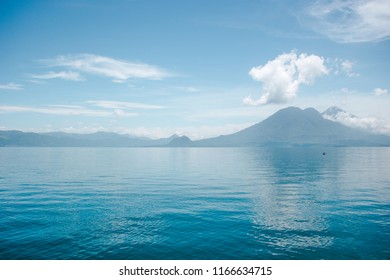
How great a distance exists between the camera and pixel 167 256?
25.0 m

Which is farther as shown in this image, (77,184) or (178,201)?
(77,184)

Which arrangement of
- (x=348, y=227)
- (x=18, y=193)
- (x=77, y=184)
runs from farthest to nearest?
(x=77, y=184) → (x=18, y=193) → (x=348, y=227)

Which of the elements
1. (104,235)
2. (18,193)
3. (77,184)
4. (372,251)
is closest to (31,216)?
(104,235)

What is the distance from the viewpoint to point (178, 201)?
154 feet

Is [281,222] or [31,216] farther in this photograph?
[31,216]

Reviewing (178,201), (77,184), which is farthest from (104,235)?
(77,184)

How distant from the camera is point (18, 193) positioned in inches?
2121

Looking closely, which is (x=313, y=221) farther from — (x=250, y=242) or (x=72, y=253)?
(x=72, y=253)

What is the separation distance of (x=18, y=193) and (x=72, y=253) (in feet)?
123
